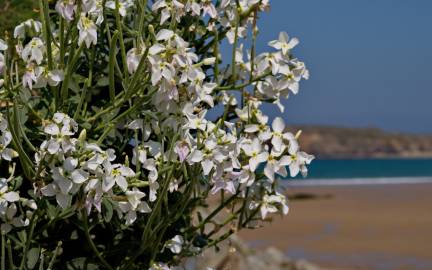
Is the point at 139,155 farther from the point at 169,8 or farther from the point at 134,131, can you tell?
the point at 169,8

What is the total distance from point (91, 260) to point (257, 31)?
898 mm

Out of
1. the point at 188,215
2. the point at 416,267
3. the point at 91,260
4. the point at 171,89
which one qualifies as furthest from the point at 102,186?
the point at 416,267

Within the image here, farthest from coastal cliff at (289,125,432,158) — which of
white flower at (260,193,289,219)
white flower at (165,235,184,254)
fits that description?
white flower at (165,235,184,254)

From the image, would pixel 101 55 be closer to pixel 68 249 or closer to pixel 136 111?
pixel 136 111

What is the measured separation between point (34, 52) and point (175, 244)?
2.60ft

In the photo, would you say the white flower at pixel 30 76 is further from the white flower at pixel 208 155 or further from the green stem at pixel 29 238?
the white flower at pixel 208 155

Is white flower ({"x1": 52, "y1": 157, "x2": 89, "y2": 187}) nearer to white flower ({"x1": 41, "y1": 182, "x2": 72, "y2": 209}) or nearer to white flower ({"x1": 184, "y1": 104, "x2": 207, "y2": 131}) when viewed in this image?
white flower ({"x1": 41, "y1": 182, "x2": 72, "y2": 209})

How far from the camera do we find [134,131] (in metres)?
2.47

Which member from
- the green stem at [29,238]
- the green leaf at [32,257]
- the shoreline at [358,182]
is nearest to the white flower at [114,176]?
the green stem at [29,238]

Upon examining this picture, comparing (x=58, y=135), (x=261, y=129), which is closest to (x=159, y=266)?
(x=261, y=129)

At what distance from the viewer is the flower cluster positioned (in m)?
2.13

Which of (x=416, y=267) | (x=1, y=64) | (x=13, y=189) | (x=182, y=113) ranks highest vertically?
(x=1, y=64)

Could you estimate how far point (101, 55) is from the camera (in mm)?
2541

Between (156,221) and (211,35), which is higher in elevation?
(211,35)
